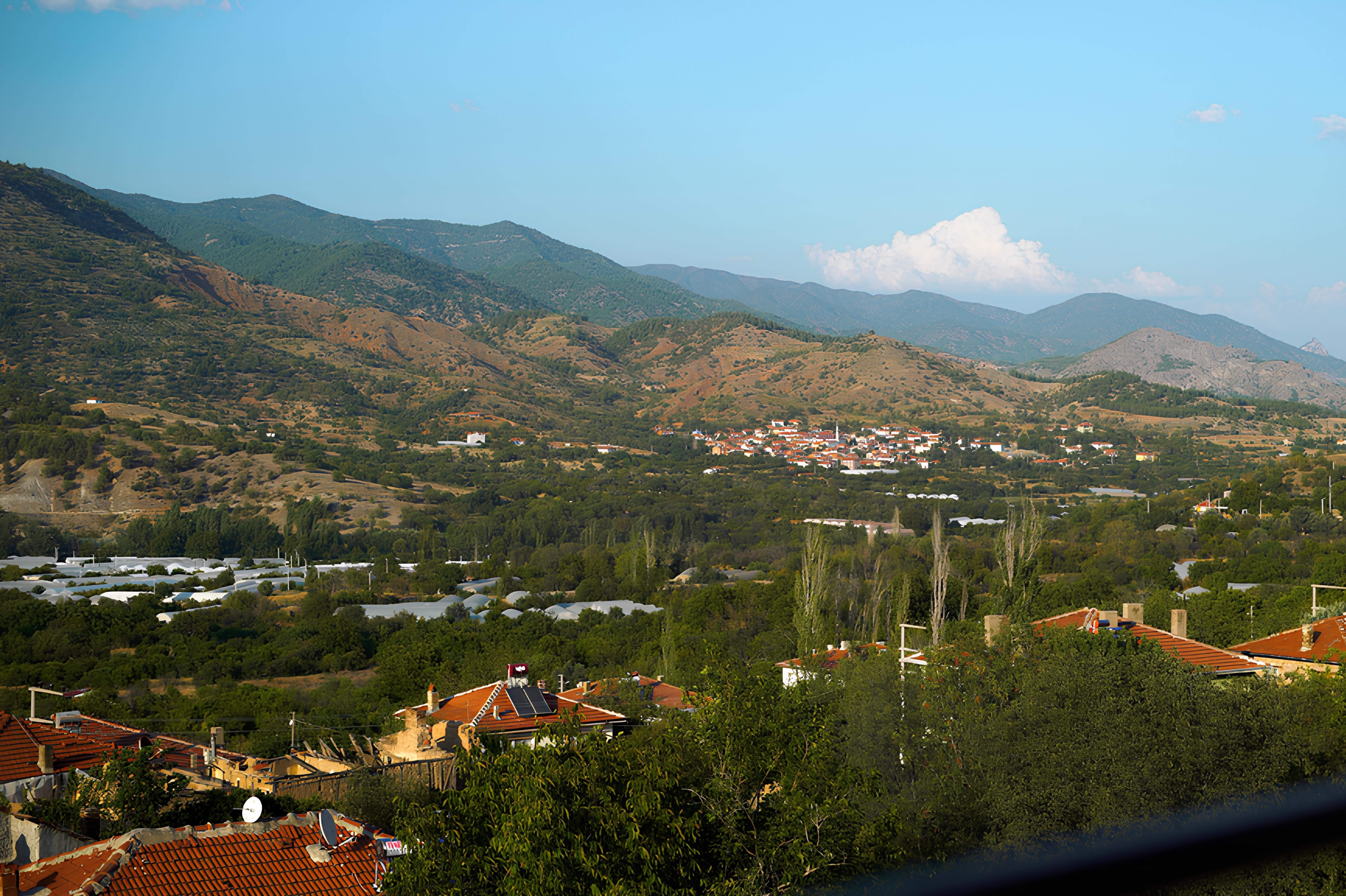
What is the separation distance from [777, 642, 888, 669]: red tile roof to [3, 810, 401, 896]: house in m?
12.8

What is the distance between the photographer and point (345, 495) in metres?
76.6

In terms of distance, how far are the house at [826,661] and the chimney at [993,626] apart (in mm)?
1131

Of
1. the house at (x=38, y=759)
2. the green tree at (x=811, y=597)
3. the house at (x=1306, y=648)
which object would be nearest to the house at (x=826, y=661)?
the green tree at (x=811, y=597)

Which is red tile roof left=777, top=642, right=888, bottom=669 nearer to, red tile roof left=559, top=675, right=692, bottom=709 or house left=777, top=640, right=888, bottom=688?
house left=777, top=640, right=888, bottom=688

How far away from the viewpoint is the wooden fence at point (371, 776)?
14055 millimetres

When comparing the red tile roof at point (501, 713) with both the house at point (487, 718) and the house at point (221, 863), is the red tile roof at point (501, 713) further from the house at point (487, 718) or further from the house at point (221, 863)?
the house at point (221, 863)

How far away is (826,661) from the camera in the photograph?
23.5m

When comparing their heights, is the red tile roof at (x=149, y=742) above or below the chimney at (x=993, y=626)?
below

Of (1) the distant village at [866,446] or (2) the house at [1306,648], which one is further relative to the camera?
(1) the distant village at [866,446]

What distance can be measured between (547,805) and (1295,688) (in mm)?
10209

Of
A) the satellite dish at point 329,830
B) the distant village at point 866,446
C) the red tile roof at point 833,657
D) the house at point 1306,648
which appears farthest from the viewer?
the distant village at point 866,446

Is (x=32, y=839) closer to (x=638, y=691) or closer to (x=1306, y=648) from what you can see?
(x=638, y=691)

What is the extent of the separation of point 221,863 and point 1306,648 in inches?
719

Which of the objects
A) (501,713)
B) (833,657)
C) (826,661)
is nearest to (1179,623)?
(826,661)
